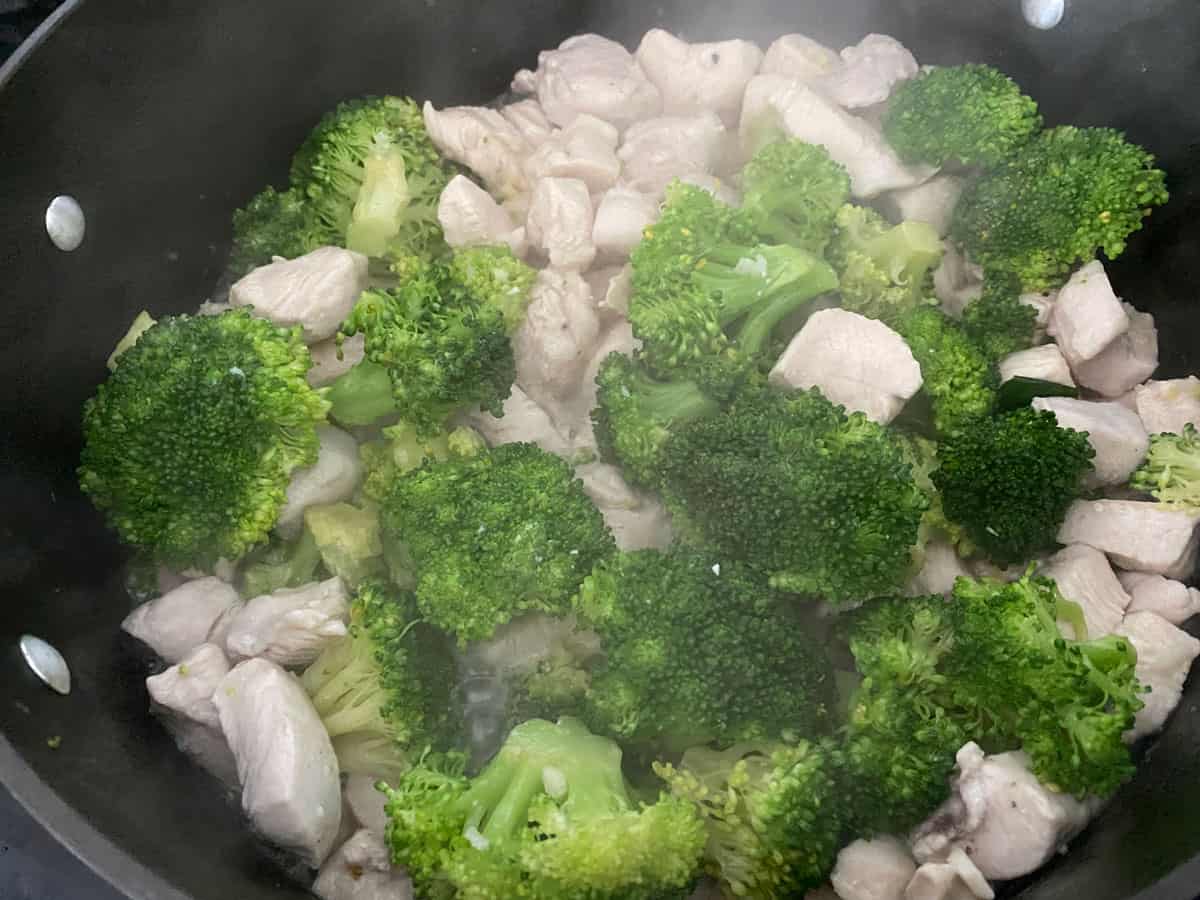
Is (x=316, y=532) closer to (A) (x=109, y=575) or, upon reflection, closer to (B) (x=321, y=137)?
(A) (x=109, y=575)

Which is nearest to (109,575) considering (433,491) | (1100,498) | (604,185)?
(433,491)

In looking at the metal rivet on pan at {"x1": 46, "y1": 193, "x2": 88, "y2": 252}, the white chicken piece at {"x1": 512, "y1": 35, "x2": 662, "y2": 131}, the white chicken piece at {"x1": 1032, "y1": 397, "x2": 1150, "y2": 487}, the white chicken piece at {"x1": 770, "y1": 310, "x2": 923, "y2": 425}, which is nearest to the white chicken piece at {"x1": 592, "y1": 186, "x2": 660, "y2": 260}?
the white chicken piece at {"x1": 512, "y1": 35, "x2": 662, "y2": 131}

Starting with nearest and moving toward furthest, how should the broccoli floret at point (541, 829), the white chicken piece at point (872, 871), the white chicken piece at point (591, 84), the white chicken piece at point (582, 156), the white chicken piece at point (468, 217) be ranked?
the broccoli floret at point (541, 829), the white chicken piece at point (872, 871), the white chicken piece at point (468, 217), the white chicken piece at point (582, 156), the white chicken piece at point (591, 84)

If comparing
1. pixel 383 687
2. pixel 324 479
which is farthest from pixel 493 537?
pixel 324 479

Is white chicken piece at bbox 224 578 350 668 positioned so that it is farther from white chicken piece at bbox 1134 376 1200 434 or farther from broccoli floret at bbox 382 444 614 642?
white chicken piece at bbox 1134 376 1200 434

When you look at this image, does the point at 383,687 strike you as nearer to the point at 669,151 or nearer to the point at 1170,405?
the point at 669,151

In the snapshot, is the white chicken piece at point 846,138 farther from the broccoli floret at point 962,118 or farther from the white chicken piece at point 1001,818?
the white chicken piece at point 1001,818

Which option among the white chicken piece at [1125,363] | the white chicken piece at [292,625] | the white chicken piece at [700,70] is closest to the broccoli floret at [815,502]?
the white chicken piece at [1125,363]
